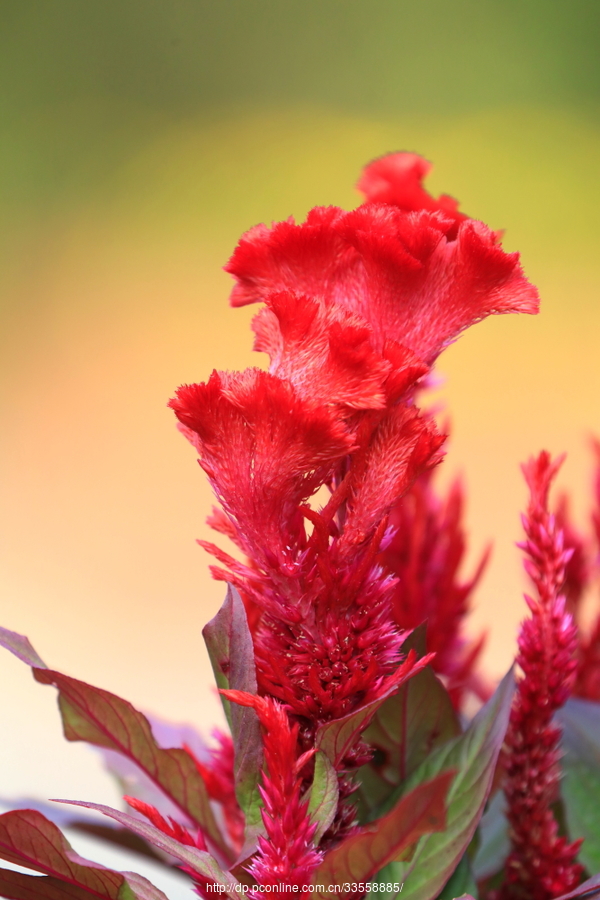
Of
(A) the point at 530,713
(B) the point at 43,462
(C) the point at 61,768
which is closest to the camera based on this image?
(A) the point at 530,713

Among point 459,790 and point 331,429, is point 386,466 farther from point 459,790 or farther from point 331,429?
A: point 459,790

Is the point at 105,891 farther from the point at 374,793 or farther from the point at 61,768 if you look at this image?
the point at 61,768

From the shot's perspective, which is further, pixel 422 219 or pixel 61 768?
pixel 61 768

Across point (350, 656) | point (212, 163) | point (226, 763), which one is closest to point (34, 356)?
point (212, 163)

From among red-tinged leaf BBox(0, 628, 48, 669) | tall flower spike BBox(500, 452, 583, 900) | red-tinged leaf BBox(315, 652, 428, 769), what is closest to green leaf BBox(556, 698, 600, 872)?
tall flower spike BBox(500, 452, 583, 900)

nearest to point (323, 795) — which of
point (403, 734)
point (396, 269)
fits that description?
point (403, 734)

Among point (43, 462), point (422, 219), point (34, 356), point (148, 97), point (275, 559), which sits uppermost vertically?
point (148, 97)

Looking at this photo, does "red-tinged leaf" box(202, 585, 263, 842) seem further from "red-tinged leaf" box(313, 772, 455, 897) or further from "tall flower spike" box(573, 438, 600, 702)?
"tall flower spike" box(573, 438, 600, 702)

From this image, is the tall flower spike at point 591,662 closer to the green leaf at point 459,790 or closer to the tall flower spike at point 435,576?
the tall flower spike at point 435,576
